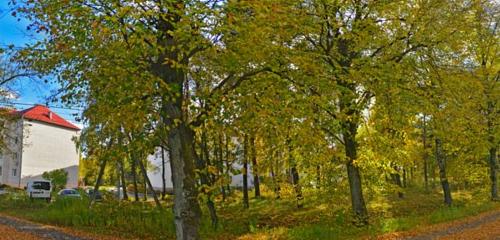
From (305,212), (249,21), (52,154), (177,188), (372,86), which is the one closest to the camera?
(249,21)

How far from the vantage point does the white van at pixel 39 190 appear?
36.2 metres

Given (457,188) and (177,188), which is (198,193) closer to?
(177,188)

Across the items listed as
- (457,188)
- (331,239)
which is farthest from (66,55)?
(457,188)

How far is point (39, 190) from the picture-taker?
36.8 m

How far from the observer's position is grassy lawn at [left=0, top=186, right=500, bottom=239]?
1667cm

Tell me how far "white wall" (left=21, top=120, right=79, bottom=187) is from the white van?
1870 cm

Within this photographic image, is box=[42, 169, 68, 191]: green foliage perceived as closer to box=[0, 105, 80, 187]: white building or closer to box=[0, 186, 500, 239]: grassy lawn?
box=[0, 105, 80, 187]: white building

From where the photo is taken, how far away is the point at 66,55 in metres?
8.20

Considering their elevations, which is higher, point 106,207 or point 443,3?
point 443,3

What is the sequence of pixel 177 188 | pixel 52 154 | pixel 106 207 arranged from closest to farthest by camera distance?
1. pixel 177 188
2. pixel 106 207
3. pixel 52 154

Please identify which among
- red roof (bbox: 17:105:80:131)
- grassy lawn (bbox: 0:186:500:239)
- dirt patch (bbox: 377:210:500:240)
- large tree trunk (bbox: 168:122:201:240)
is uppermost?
red roof (bbox: 17:105:80:131)

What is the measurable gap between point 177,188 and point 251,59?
315cm

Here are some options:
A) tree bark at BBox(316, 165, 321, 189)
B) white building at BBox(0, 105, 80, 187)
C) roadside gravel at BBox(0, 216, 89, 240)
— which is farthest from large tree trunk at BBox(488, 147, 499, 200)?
white building at BBox(0, 105, 80, 187)

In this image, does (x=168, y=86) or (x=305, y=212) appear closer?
A: (x=168, y=86)
